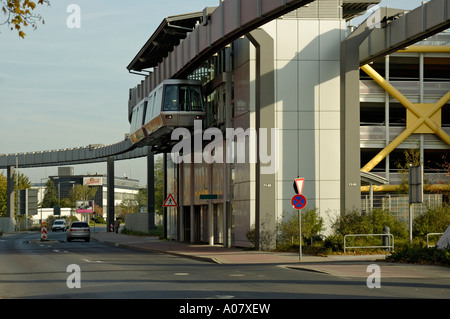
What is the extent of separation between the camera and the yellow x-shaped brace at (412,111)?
49.9m

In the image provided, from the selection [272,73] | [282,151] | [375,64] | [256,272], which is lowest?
[256,272]

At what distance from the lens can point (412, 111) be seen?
1999 inches

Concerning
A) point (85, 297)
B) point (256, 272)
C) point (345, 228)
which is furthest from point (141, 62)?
point (85, 297)

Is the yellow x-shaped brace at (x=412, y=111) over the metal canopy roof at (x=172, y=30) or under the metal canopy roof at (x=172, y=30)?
under

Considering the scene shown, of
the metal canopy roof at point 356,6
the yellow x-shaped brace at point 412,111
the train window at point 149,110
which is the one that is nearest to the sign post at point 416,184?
the metal canopy roof at point 356,6

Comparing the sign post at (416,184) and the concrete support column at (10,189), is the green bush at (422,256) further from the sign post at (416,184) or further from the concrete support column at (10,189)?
the concrete support column at (10,189)

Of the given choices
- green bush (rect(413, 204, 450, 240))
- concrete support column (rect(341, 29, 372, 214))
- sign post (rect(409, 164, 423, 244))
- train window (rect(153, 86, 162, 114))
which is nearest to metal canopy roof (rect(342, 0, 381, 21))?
concrete support column (rect(341, 29, 372, 214))

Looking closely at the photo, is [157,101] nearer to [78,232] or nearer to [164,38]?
[164,38]

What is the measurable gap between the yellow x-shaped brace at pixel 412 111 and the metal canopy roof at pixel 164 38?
13478 mm

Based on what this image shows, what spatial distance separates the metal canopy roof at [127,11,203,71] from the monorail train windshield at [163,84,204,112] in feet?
12.6

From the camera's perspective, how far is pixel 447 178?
166 feet

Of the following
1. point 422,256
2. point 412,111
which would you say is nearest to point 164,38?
point 412,111
